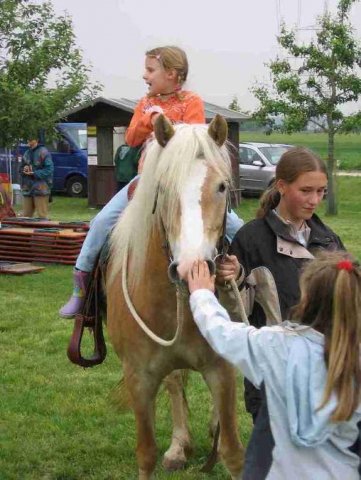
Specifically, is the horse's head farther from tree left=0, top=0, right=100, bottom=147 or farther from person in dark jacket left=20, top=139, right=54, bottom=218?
person in dark jacket left=20, top=139, right=54, bottom=218

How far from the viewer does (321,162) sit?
3441mm

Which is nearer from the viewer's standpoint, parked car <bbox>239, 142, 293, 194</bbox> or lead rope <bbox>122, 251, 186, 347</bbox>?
lead rope <bbox>122, 251, 186, 347</bbox>

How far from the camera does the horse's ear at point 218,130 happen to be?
3.36 meters

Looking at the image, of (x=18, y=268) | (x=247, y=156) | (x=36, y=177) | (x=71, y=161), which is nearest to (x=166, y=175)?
(x=18, y=268)

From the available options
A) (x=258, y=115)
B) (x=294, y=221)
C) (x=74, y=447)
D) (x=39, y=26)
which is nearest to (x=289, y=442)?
(x=294, y=221)

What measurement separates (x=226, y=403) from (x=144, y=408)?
42 cm

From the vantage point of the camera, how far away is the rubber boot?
4676mm

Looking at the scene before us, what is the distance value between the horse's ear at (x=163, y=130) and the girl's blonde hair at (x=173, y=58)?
0.77 meters

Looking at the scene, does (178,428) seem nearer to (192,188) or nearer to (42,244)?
(192,188)

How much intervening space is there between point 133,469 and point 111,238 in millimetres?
1360

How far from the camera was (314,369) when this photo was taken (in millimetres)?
2410

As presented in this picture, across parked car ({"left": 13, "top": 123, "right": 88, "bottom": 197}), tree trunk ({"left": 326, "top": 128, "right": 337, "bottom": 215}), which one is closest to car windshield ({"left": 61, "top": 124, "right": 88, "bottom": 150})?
parked car ({"left": 13, "top": 123, "right": 88, "bottom": 197})

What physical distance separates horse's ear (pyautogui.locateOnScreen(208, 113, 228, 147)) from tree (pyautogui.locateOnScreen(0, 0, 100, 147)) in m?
7.68

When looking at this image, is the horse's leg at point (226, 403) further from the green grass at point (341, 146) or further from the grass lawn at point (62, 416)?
the green grass at point (341, 146)
